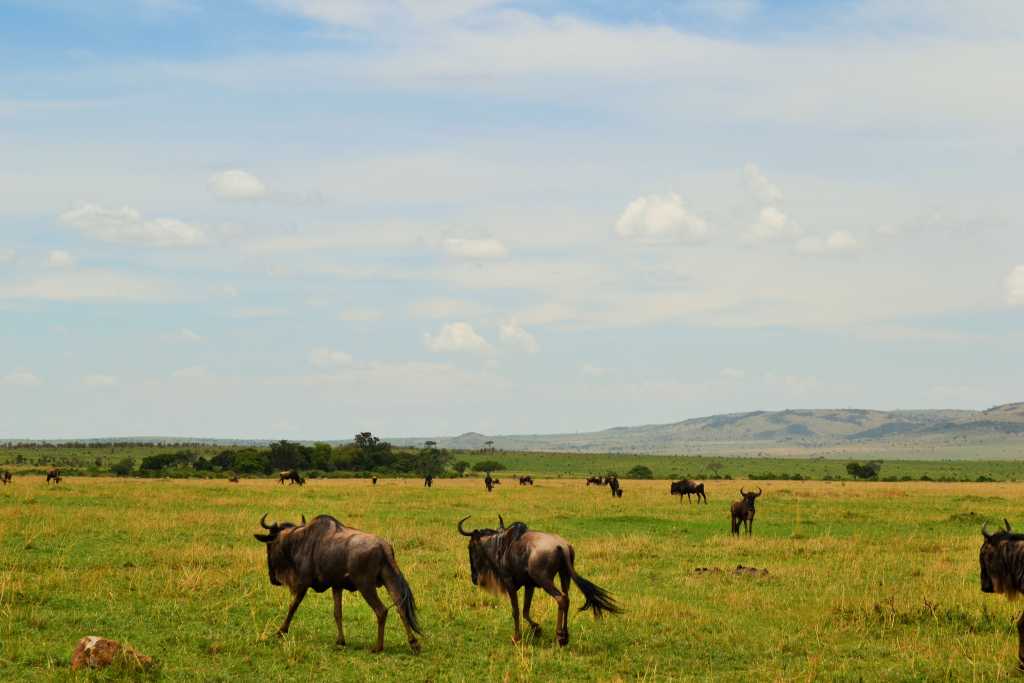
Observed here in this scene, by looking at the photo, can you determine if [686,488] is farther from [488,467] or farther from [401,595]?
[488,467]

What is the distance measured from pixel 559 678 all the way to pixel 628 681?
820 mm

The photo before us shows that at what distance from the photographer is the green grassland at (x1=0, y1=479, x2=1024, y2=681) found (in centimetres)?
1180

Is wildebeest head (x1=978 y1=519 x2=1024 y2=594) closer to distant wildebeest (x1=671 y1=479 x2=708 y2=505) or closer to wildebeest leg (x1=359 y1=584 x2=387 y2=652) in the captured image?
wildebeest leg (x1=359 y1=584 x2=387 y2=652)

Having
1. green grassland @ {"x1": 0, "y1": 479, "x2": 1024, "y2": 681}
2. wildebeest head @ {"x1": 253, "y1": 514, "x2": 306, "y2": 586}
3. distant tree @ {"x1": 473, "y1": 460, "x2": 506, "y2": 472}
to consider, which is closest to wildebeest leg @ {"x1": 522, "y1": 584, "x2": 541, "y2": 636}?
green grassland @ {"x1": 0, "y1": 479, "x2": 1024, "y2": 681}

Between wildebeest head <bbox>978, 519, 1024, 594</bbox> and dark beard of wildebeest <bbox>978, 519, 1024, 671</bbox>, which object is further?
wildebeest head <bbox>978, 519, 1024, 594</bbox>

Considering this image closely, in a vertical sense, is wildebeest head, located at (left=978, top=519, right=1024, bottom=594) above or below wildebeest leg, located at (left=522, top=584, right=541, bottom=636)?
above

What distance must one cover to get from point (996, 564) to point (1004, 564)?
0.33 ft

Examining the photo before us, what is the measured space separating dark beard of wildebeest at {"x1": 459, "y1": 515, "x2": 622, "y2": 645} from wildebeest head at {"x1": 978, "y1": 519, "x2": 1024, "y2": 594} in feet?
16.1

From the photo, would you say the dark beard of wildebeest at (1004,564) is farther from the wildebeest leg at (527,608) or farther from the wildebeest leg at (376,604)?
the wildebeest leg at (376,604)

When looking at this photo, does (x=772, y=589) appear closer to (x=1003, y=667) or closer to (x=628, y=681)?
(x=1003, y=667)

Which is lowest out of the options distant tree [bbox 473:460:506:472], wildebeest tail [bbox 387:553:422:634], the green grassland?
distant tree [bbox 473:460:506:472]

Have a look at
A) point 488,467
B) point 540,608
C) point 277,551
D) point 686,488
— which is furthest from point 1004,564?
point 488,467

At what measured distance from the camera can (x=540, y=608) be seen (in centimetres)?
1518

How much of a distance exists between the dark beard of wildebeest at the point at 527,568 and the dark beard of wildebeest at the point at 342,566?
49.0 inches
